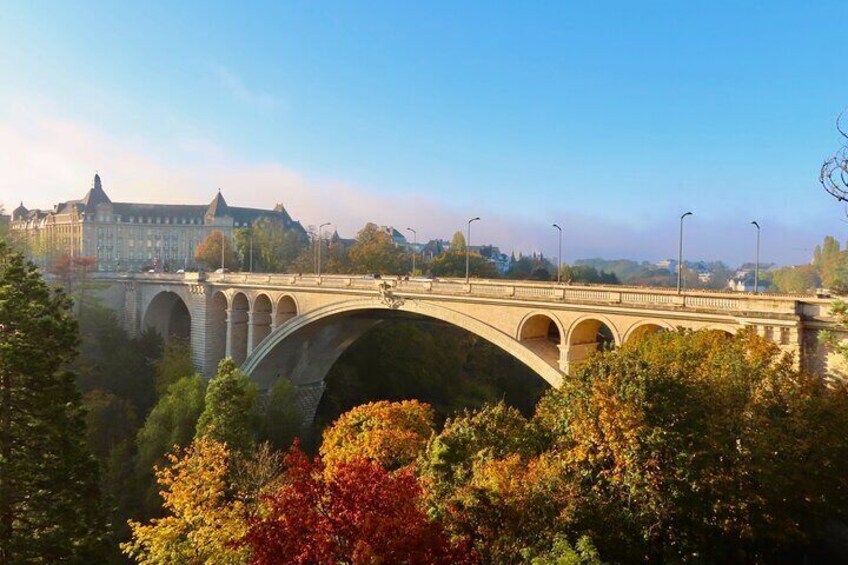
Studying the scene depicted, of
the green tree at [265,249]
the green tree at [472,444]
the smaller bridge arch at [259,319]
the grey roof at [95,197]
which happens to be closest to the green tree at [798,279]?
the green tree at [265,249]

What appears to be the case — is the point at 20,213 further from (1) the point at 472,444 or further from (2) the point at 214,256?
(1) the point at 472,444

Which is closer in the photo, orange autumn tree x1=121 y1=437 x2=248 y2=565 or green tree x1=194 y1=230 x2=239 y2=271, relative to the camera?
orange autumn tree x1=121 y1=437 x2=248 y2=565

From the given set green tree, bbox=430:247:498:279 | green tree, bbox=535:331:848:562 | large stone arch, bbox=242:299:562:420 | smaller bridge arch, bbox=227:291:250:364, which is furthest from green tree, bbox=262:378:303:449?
green tree, bbox=430:247:498:279

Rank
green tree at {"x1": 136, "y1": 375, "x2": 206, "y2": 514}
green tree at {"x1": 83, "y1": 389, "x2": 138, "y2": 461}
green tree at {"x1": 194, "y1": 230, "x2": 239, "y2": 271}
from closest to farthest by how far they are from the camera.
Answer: green tree at {"x1": 136, "y1": 375, "x2": 206, "y2": 514}, green tree at {"x1": 83, "y1": 389, "x2": 138, "y2": 461}, green tree at {"x1": 194, "y1": 230, "x2": 239, "y2": 271}

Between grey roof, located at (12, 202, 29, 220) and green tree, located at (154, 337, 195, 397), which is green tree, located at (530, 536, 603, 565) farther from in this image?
grey roof, located at (12, 202, 29, 220)

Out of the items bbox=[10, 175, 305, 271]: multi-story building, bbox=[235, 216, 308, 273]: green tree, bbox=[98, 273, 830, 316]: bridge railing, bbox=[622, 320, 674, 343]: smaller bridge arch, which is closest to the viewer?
bbox=[98, 273, 830, 316]: bridge railing

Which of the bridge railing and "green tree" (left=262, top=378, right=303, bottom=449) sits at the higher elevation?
the bridge railing

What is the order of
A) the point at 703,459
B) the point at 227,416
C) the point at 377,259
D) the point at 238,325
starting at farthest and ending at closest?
1. the point at 377,259
2. the point at 238,325
3. the point at 227,416
4. the point at 703,459

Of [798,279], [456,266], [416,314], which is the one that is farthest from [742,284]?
[798,279]
